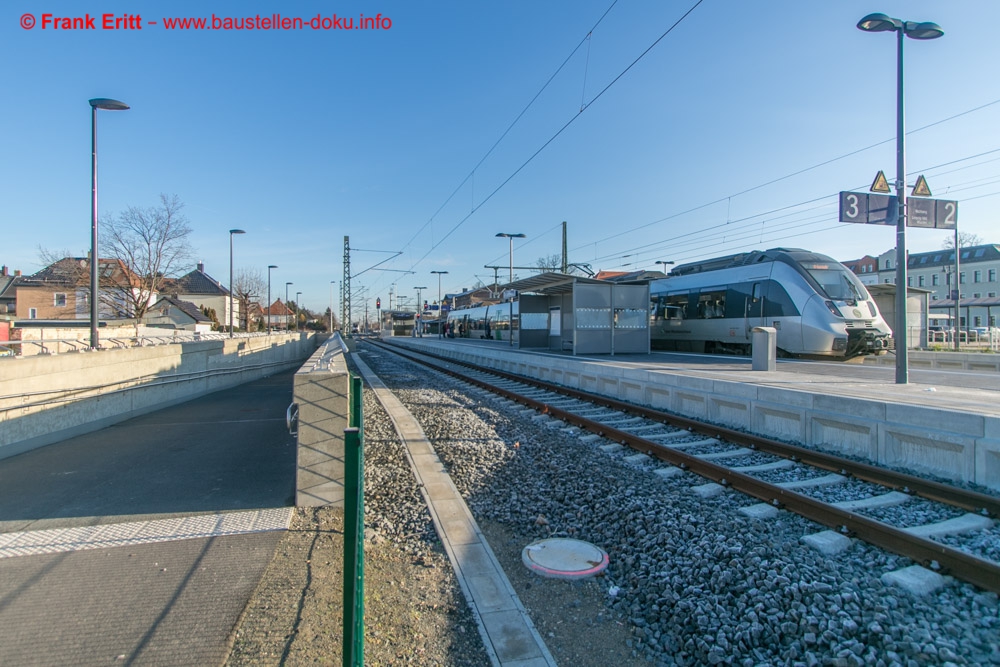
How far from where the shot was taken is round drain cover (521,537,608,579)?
394cm

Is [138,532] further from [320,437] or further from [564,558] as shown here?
[564,558]

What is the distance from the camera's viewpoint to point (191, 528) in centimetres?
475

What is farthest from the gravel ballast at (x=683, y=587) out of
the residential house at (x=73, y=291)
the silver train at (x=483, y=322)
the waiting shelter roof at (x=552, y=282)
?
the residential house at (x=73, y=291)

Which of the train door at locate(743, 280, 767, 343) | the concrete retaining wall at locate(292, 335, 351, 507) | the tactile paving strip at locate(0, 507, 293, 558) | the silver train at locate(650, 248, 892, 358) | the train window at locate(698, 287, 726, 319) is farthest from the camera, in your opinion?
the train window at locate(698, 287, 726, 319)

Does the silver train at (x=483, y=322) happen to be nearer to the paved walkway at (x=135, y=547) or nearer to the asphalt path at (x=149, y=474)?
the asphalt path at (x=149, y=474)

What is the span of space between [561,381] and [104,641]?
1290cm

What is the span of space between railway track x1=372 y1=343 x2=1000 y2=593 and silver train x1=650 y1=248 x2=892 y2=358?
9.77m

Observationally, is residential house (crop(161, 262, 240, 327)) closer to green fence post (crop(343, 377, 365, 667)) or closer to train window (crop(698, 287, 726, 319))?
train window (crop(698, 287, 726, 319))

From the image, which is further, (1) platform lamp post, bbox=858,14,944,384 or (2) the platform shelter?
(2) the platform shelter

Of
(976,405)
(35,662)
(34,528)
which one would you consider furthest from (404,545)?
(976,405)

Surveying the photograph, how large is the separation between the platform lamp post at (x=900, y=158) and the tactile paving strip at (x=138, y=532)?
11.1m

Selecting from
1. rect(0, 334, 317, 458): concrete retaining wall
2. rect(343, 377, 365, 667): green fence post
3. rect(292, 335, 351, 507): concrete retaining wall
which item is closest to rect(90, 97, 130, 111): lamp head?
rect(0, 334, 317, 458): concrete retaining wall

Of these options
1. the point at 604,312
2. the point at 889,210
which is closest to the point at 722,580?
the point at 889,210

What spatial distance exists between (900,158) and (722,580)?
11144 millimetres
